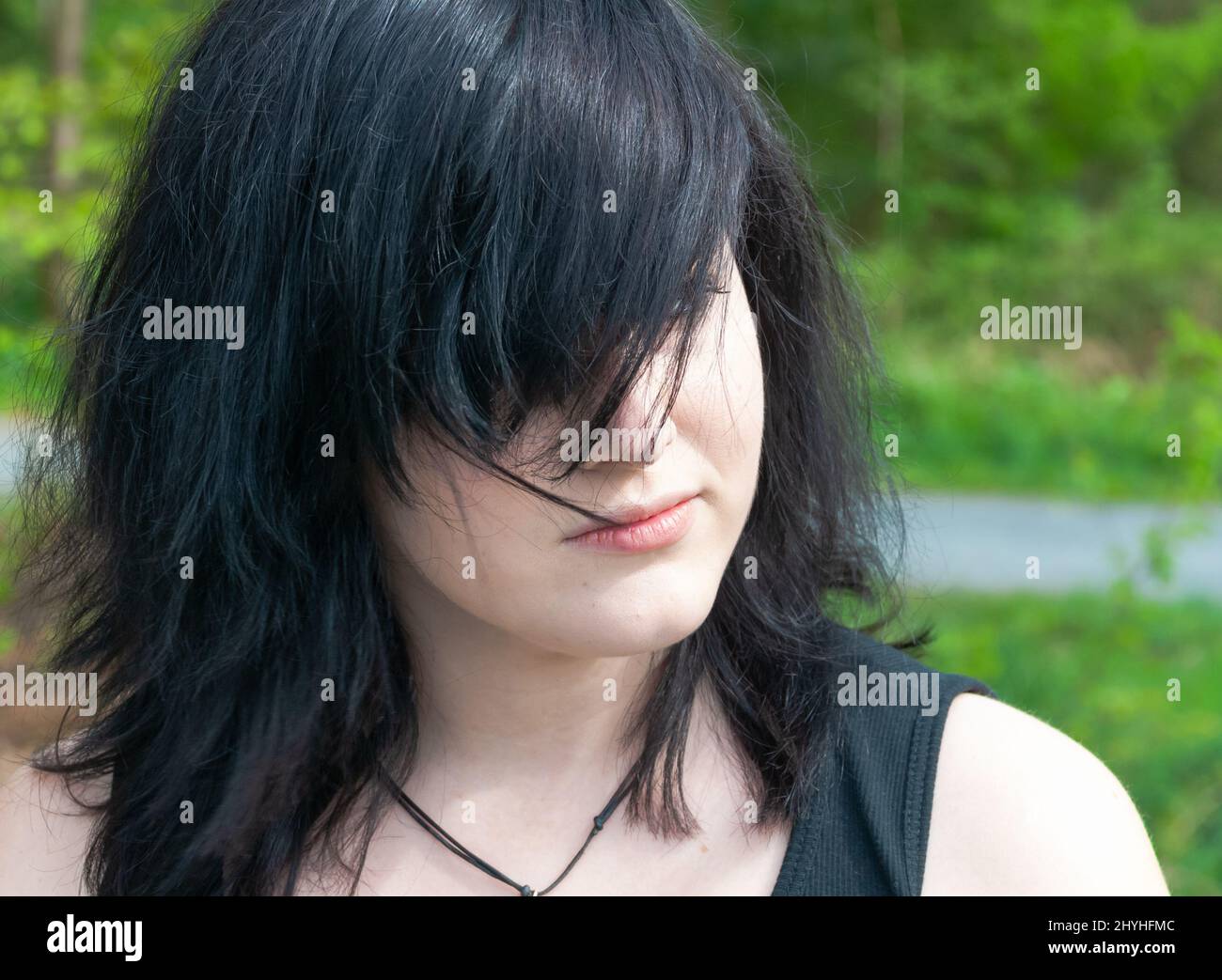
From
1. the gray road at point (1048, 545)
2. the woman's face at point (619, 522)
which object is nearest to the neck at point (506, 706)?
the woman's face at point (619, 522)

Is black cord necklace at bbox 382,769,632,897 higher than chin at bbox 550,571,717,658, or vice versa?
chin at bbox 550,571,717,658

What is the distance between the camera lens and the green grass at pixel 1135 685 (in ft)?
9.37

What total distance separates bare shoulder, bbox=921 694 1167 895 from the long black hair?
0.54 feet

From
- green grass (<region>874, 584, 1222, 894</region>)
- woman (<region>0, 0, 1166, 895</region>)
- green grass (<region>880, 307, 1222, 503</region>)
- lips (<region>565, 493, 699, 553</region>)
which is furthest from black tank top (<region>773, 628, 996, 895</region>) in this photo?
green grass (<region>880, 307, 1222, 503</region>)

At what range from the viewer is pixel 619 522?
3.96ft

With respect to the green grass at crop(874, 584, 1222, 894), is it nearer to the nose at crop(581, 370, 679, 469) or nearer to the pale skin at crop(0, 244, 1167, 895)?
the pale skin at crop(0, 244, 1167, 895)

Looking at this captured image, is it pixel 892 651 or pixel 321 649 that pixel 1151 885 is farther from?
pixel 321 649

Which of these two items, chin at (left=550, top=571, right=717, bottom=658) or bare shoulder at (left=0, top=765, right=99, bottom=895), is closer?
chin at (left=550, top=571, right=717, bottom=658)

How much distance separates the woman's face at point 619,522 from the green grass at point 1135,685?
1.07m

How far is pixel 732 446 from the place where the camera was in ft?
4.20

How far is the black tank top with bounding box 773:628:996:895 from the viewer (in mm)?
1331

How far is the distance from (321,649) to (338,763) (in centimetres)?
15

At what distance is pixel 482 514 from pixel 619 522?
0.44 ft

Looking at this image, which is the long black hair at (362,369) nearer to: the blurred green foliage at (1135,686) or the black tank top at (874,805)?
the black tank top at (874,805)
